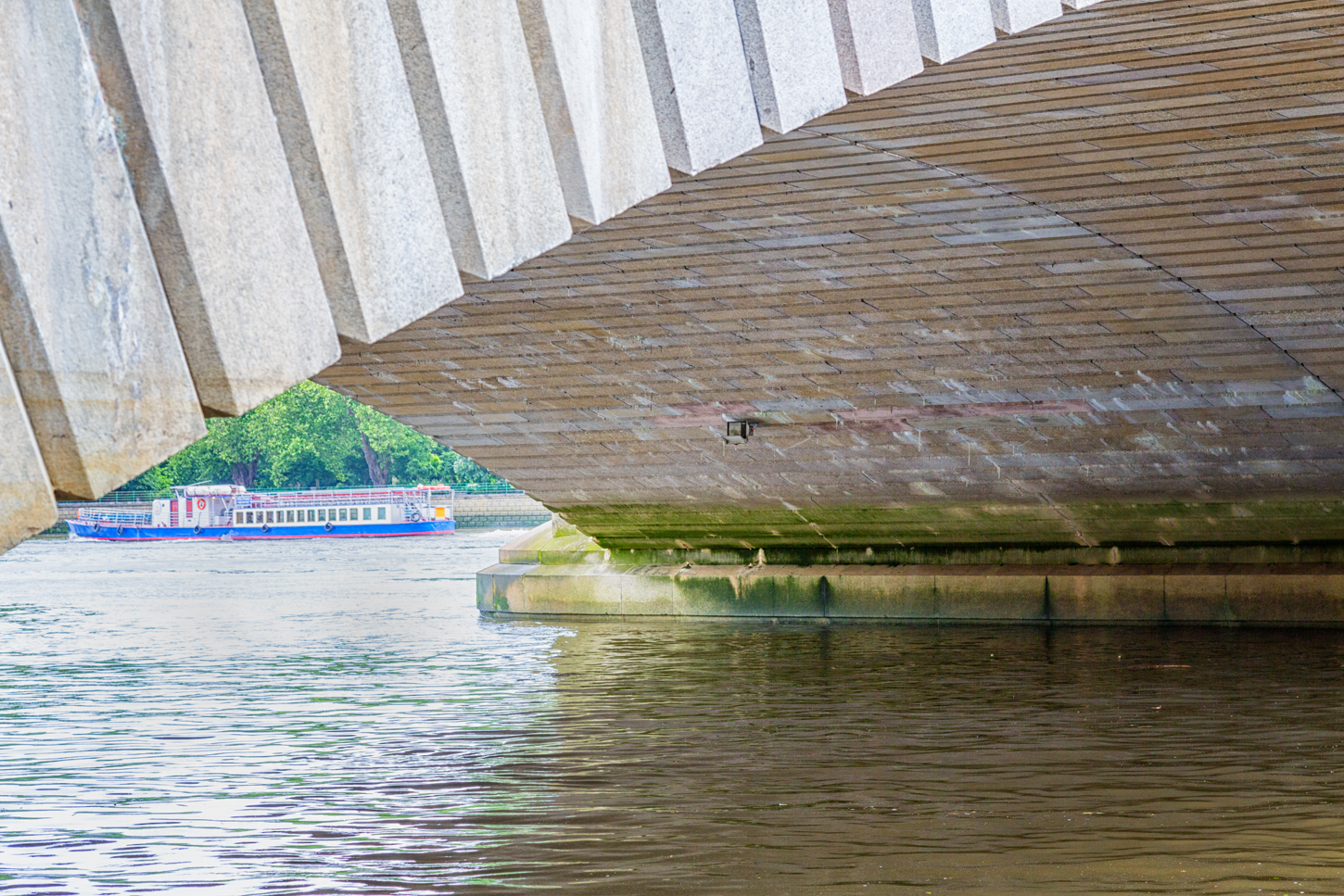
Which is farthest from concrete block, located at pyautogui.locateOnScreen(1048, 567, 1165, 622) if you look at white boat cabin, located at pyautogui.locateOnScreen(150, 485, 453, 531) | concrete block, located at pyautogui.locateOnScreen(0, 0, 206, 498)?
white boat cabin, located at pyautogui.locateOnScreen(150, 485, 453, 531)

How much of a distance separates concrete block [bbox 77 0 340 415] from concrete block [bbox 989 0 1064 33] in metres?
4.19

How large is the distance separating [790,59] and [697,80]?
58 centimetres

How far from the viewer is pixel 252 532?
5472 centimetres

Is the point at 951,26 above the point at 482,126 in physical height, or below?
above

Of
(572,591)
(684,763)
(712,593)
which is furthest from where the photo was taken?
(572,591)

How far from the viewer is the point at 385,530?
52.8m

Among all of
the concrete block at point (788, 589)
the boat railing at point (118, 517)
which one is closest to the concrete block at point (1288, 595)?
the concrete block at point (788, 589)

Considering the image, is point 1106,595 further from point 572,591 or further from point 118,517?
point 118,517

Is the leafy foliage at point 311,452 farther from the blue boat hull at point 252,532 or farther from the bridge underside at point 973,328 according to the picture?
the bridge underside at point 973,328

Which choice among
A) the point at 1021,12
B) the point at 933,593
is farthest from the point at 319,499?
the point at 1021,12

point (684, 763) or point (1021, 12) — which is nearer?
point (1021, 12)

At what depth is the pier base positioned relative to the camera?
17.0 metres

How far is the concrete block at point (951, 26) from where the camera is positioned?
19.6 feet

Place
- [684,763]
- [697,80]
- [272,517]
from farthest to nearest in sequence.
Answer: [272,517] → [684,763] → [697,80]
